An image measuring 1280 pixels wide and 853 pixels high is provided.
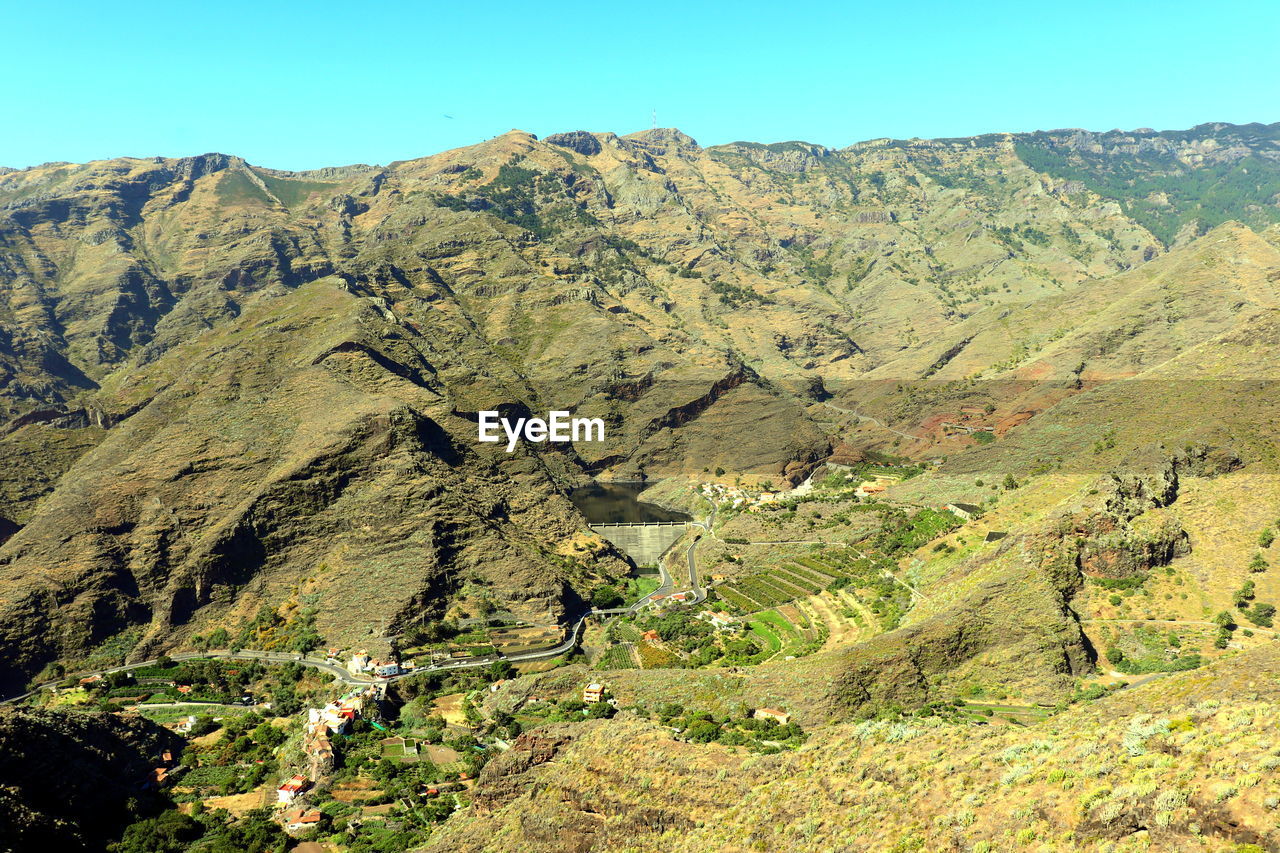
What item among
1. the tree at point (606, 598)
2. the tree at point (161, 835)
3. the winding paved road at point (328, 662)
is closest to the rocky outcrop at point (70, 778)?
the tree at point (161, 835)

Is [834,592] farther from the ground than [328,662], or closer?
farther from the ground

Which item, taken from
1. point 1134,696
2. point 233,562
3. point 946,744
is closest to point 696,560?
point 233,562

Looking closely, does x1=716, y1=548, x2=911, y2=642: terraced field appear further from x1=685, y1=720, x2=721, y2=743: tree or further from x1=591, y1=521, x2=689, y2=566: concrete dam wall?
x1=591, y1=521, x2=689, y2=566: concrete dam wall

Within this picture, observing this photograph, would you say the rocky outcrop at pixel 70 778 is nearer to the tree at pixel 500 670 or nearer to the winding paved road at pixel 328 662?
the winding paved road at pixel 328 662

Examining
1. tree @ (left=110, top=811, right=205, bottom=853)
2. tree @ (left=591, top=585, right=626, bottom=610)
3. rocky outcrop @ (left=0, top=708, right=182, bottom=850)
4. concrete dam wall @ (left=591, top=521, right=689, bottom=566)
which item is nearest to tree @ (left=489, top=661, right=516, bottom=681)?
tree @ (left=591, top=585, right=626, bottom=610)

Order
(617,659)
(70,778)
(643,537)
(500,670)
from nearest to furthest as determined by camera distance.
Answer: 1. (70,778)
2. (500,670)
3. (617,659)
4. (643,537)

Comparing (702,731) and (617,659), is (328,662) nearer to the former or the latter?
(617,659)

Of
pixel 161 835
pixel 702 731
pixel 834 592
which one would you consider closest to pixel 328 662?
pixel 161 835

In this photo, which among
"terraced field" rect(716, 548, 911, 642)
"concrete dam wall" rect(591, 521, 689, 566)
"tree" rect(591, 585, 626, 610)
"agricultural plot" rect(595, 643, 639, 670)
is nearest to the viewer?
"agricultural plot" rect(595, 643, 639, 670)
